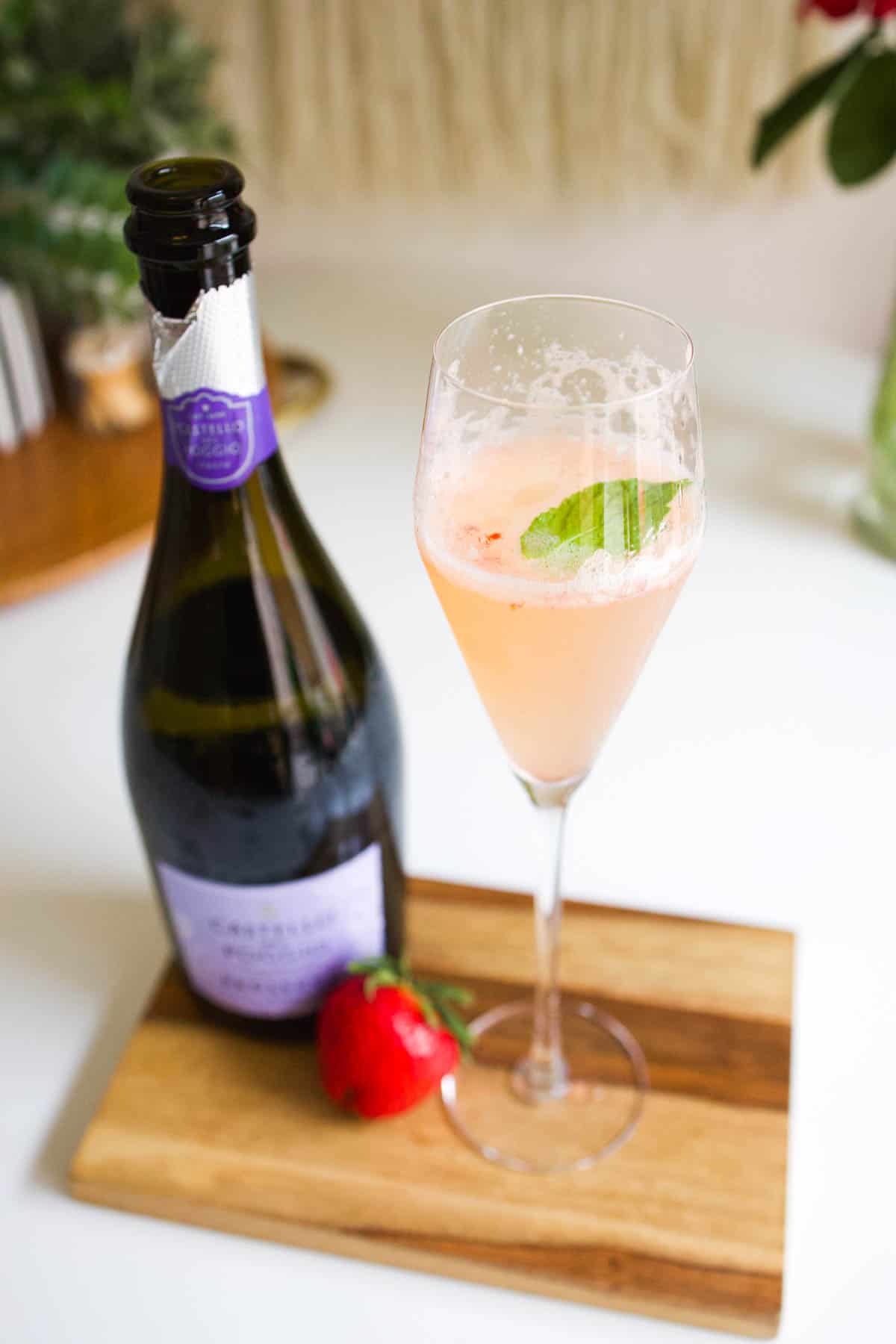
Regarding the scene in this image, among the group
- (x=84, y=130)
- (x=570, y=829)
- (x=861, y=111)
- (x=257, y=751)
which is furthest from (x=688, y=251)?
(x=257, y=751)

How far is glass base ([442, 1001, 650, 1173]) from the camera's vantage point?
0.67 m

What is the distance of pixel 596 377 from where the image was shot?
0.55m

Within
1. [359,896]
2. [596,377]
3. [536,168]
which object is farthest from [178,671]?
[536,168]

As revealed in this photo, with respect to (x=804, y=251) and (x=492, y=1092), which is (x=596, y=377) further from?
(x=804, y=251)

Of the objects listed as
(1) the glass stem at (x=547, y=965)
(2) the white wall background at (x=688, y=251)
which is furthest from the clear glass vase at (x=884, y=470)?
(1) the glass stem at (x=547, y=965)

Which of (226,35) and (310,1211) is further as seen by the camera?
(226,35)

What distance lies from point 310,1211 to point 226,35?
4.03ft

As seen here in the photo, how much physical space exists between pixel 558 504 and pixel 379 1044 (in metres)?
0.30

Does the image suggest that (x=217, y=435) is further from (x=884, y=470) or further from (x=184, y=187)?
(x=884, y=470)

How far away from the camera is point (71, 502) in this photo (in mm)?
1118

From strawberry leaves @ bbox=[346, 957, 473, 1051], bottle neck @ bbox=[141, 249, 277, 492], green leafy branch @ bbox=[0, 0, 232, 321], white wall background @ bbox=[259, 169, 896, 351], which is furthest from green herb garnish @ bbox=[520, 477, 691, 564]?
white wall background @ bbox=[259, 169, 896, 351]

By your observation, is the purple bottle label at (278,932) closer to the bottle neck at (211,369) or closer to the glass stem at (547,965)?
the glass stem at (547,965)

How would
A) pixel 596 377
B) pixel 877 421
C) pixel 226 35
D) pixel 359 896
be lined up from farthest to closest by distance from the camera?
1. pixel 226 35
2. pixel 877 421
3. pixel 359 896
4. pixel 596 377

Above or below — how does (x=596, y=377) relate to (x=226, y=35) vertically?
above
